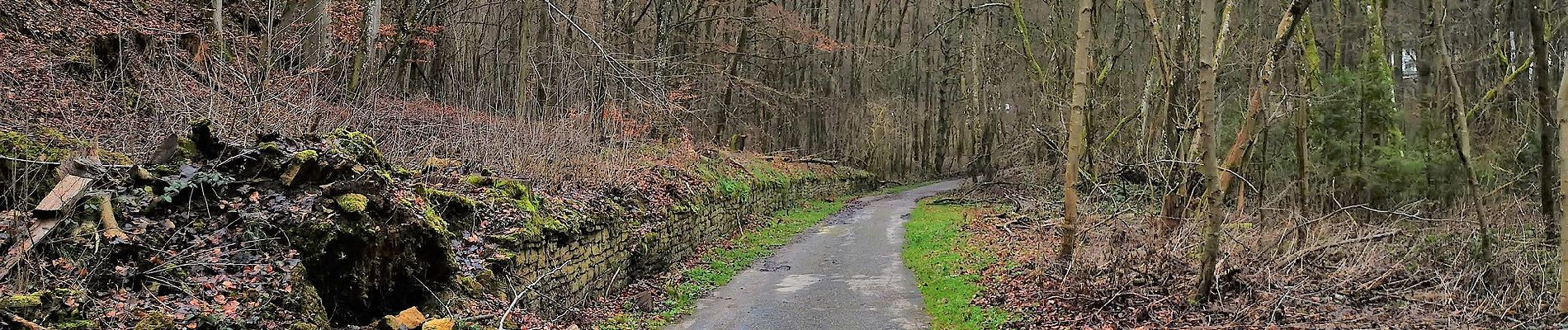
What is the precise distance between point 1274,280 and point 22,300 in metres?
8.23

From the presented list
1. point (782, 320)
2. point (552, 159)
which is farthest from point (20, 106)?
point (782, 320)

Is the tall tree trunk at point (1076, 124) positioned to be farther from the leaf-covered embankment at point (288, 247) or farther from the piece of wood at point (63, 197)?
the piece of wood at point (63, 197)

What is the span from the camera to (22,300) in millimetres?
4059

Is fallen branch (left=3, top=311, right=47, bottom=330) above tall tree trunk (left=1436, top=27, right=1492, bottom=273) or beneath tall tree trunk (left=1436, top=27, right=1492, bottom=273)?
beneath

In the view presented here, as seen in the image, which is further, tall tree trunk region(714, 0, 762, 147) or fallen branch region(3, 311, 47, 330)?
tall tree trunk region(714, 0, 762, 147)

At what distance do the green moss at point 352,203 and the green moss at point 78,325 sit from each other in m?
1.64

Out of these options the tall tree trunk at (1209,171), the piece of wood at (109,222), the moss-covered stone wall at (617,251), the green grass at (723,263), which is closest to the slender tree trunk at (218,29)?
the moss-covered stone wall at (617,251)

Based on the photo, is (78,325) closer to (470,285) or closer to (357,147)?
(357,147)

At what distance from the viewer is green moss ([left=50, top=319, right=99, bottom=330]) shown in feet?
13.7

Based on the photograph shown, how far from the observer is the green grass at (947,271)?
8.19 metres

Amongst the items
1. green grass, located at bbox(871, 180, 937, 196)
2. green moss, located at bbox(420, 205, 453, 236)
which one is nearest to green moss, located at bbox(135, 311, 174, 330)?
green moss, located at bbox(420, 205, 453, 236)

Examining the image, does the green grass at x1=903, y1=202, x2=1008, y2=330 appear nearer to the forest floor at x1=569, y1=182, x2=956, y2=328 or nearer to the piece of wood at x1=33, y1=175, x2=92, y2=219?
the forest floor at x1=569, y1=182, x2=956, y2=328

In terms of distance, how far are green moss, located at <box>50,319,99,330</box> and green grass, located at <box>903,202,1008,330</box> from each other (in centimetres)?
605

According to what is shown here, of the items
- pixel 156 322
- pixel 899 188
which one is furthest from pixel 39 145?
pixel 899 188
